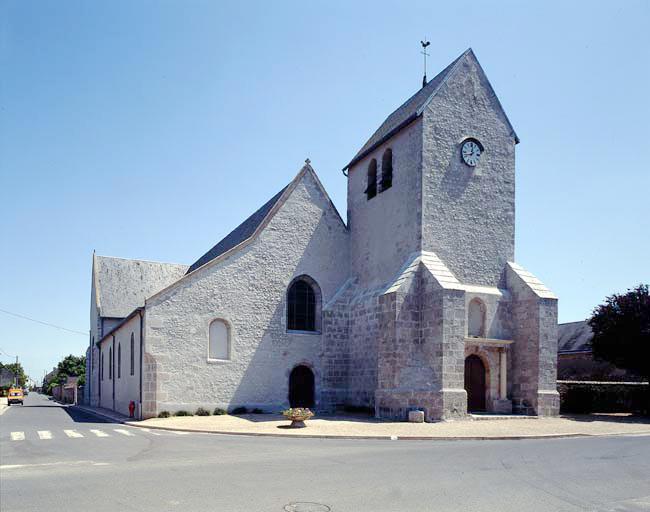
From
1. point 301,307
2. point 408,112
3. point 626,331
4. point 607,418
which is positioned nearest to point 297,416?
point 301,307

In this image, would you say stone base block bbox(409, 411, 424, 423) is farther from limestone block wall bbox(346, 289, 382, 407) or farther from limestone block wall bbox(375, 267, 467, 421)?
limestone block wall bbox(346, 289, 382, 407)

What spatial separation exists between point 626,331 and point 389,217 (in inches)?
418

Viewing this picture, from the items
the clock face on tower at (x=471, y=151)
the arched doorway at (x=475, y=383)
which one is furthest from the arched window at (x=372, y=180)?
the arched doorway at (x=475, y=383)

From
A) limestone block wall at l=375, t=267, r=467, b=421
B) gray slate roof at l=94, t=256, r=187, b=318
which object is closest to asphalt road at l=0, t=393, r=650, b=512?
limestone block wall at l=375, t=267, r=467, b=421

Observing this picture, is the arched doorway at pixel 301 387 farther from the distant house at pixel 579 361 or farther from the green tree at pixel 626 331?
the distant house at pixel 579 361

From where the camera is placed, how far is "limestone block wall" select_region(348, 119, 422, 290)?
76.1 feet

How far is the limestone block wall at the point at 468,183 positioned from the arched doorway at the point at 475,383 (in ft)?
9.96

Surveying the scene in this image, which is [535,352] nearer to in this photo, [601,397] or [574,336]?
[601,397]

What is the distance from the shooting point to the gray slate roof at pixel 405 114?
23.8 m

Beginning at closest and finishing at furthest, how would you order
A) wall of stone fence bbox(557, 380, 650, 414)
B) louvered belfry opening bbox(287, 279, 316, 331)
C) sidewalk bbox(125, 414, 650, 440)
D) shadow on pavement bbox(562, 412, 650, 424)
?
1. sidewalk bbox(125, 414, 650, 440)
2. shadow on pavement bbox(562, 412, 650, 424)
3. wall of stone fence bbox(557, 380, 650, 414)
4. louvered belfry opening bbox(287, 279, 316, 331)

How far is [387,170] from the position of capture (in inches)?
1006

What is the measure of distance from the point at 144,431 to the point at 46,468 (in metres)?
8.32

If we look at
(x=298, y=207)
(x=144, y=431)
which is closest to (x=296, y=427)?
(x=144, y=431)

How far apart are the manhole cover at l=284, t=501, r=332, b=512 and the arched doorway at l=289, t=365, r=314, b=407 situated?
17.5m
